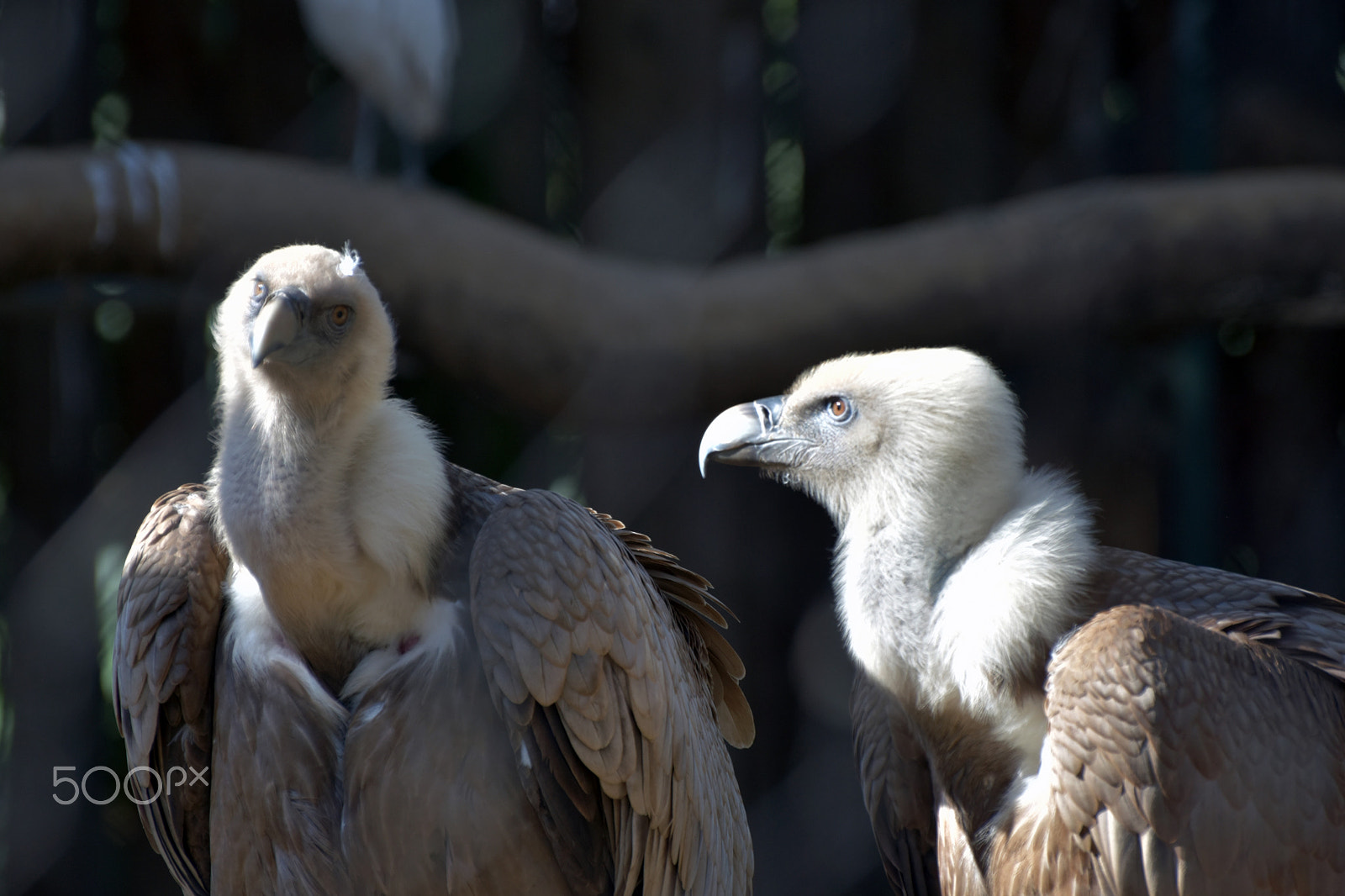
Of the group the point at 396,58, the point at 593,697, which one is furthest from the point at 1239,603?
the point at 396,58

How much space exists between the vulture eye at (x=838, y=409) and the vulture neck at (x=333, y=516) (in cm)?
73

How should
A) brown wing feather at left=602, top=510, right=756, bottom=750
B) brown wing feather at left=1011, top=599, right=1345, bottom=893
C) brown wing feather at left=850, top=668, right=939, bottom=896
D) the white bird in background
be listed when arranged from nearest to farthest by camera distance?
brown wing feather at left=1011, top=599, right=1345, bottom=893 < brown wing feather at left=850, top=668, right=939, bottom=896 < brown wing feather at left=602, top=510, right=756, bottom=750 < the white bird in background

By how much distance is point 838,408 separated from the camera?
225 centimetres

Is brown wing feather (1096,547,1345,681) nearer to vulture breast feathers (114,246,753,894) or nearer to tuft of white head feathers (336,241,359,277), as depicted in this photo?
vulture breast feathers (114,246,753,894)

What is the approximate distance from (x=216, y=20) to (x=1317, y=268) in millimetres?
2904

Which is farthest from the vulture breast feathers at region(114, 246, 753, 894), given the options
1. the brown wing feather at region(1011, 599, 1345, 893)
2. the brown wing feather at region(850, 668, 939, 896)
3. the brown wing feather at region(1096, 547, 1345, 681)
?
the brown wing feather at region(1096, 547, 1345, 681)

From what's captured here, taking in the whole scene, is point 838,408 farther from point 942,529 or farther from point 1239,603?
point 1239,603

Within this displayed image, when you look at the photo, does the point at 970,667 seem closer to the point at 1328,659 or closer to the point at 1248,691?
the point at 1248,691

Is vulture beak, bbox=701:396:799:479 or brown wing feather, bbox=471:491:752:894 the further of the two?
vulture beak, bbox=701:396:799:479

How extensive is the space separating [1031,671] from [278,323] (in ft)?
3.98

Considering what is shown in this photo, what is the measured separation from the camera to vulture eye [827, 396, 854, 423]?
2.23 meters

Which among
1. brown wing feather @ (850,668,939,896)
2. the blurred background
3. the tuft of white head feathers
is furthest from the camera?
the blurred background

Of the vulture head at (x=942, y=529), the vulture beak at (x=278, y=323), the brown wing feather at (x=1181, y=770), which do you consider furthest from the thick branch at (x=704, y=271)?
the brown wing feather at (x=1181, y=770)

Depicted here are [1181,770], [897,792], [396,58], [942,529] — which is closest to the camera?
[1181,770]
